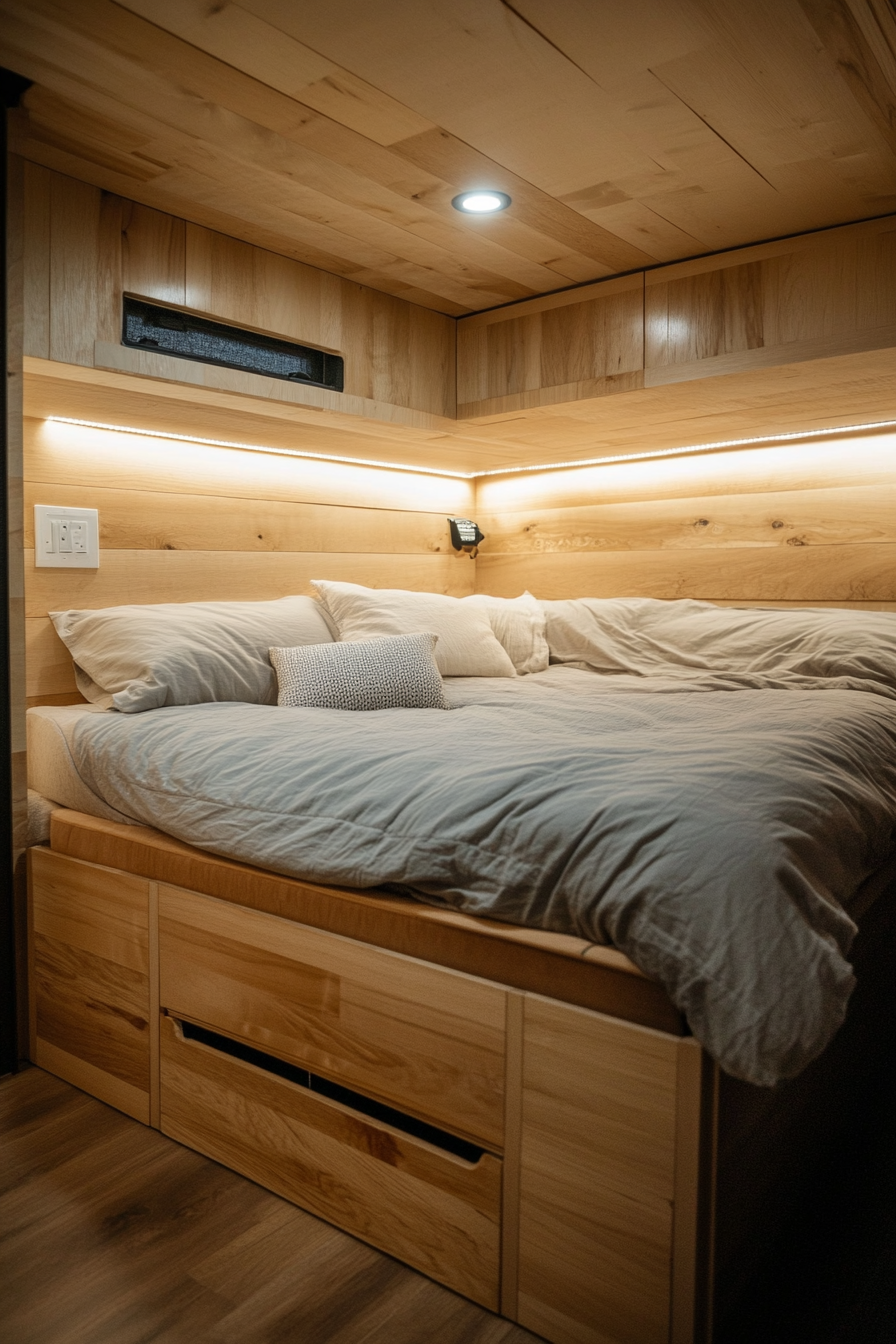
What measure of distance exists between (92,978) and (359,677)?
778mm

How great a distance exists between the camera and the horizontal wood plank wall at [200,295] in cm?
178

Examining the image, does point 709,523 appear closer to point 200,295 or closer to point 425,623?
point 425,623

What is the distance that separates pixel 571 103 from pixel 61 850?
1.63 metres

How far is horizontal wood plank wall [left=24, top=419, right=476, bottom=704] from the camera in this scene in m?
2.06

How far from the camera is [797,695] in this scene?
1.94 meters

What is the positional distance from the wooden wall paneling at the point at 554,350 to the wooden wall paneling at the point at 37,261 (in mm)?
1228

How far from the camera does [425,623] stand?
2.43m

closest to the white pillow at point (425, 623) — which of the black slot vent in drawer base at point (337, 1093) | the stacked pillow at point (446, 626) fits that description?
the stacked pillow at point (446, 626)

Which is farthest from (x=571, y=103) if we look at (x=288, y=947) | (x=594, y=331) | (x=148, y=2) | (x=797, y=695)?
(x=288, y=947)

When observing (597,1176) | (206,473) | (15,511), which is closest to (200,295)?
(206,473)

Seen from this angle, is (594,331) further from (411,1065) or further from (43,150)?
(411,1065)

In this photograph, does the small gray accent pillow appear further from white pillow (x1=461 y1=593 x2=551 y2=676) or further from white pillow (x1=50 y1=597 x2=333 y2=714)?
white pillow (x1=461 y1=593 x2=551 y2=676)

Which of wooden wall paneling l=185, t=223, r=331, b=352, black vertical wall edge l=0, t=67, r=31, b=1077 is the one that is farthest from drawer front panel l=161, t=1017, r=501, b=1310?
wooden wall paneling l=185, t=223, r=331, b=352

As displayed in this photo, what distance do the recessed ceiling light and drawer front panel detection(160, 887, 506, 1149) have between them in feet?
4.94
